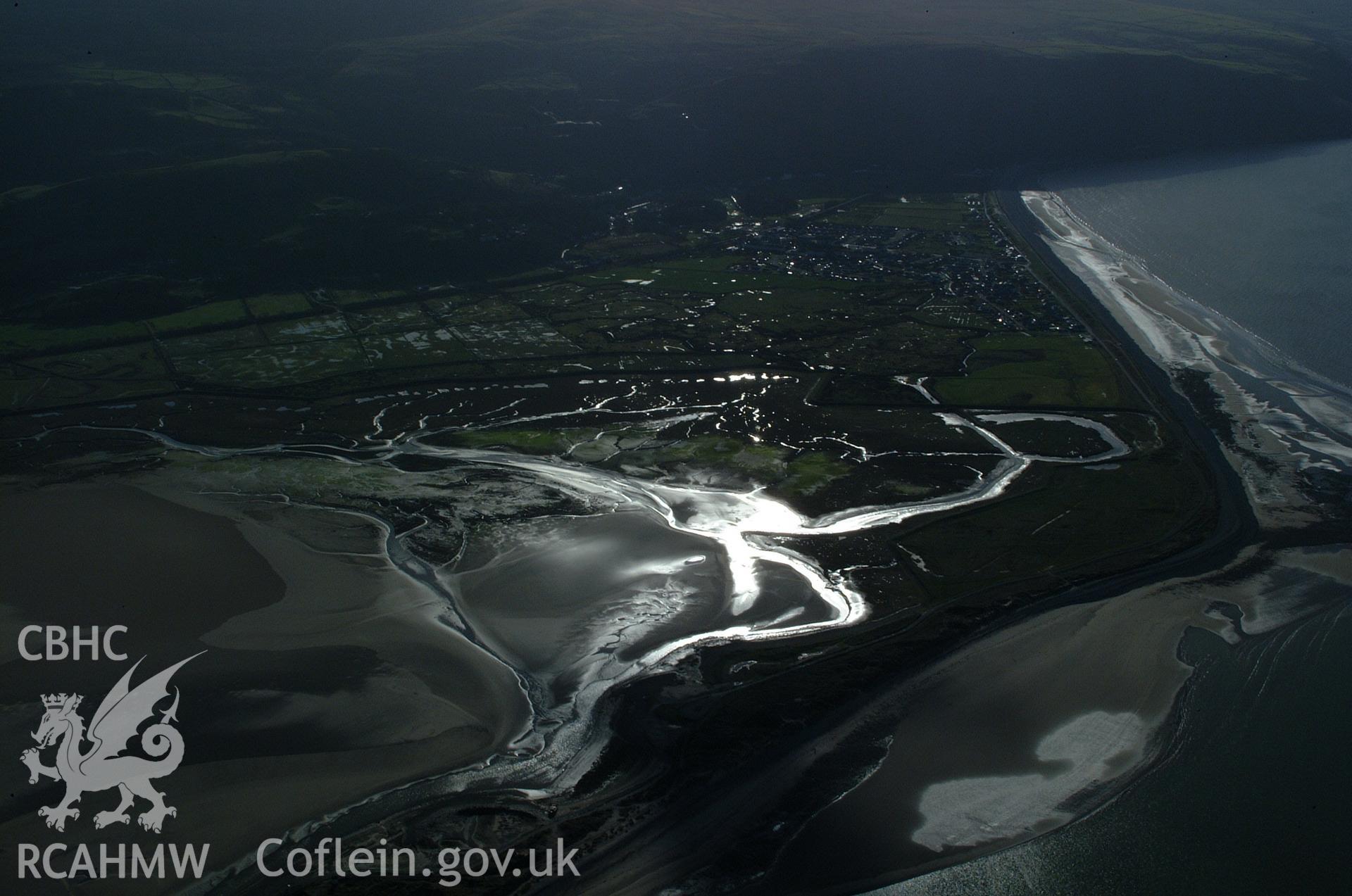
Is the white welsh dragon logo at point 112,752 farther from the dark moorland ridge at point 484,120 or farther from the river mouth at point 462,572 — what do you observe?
the dark moorland ridge at point 484,120

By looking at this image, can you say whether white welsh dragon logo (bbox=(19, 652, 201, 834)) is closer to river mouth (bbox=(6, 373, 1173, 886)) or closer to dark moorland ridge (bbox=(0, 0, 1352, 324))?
river mouth (bbox=(6, 373, 1173, 886))

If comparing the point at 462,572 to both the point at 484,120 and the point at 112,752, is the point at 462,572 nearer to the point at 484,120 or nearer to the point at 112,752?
the point at 112,752

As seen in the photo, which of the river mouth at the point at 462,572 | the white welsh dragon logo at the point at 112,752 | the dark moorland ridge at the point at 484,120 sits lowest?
the white welsh dragon logo at the point at 112,752

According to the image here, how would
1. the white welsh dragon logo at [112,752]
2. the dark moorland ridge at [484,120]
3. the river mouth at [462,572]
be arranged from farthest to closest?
the dark moorland ridge at [484,120]
the river mouth at [462,572]
the white welsh dragon logo at [112,752]

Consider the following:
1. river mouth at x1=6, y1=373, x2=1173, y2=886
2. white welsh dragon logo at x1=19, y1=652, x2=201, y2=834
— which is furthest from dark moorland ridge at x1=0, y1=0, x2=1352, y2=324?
white welsh dragon logo at x1=19, y1=652, x2=201, y2=834

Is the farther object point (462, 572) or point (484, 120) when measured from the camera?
point (484, 120)

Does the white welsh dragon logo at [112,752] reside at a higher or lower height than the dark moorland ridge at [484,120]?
lower

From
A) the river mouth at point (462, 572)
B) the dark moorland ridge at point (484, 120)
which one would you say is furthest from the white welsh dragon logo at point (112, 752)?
the dark moorland ridge at point (484, 120)

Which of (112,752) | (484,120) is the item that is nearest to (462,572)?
(112,752)
